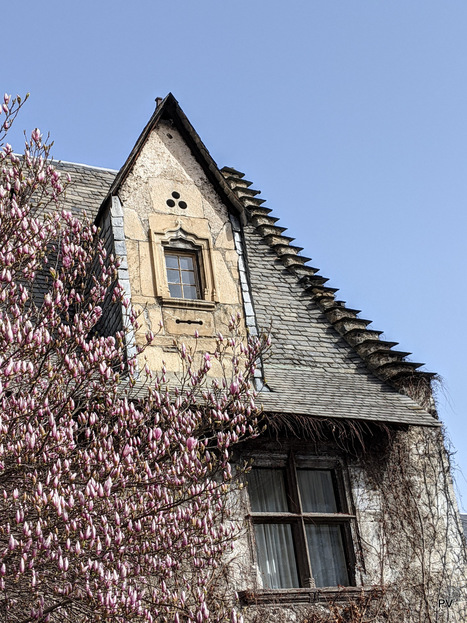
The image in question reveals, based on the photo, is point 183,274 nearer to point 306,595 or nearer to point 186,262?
point 186,262

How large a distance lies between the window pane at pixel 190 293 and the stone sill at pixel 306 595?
3.48 m

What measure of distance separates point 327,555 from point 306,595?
70 centimetres

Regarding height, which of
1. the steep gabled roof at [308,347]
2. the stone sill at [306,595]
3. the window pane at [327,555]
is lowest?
the stone sill at [306,595]

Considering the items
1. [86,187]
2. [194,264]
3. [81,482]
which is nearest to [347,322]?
[194,264]

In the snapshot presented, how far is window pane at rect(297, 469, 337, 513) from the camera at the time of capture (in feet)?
33.0

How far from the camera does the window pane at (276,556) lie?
30.9 ft

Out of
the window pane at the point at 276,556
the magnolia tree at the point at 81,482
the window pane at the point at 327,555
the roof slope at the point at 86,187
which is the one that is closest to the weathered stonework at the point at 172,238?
the roof slope at the point at 86,187

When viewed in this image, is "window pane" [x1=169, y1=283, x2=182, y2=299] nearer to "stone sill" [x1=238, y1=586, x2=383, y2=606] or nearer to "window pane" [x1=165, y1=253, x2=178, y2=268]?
"window pane" [x1=165, y1=253, x2=178, y2=268]

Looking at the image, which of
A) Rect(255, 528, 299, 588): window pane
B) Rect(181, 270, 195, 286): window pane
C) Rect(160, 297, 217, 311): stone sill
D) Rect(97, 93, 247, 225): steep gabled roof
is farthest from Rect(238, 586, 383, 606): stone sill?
Rect(97, 93, 247, 225): steep gabled roof

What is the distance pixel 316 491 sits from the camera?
10.2 meters

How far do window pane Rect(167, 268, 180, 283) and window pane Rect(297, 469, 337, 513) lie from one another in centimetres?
267

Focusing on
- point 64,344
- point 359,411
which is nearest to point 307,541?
point 359,411

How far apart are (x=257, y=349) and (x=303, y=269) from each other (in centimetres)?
519

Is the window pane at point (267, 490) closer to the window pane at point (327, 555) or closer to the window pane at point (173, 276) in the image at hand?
the window pane at point (327, 555)
